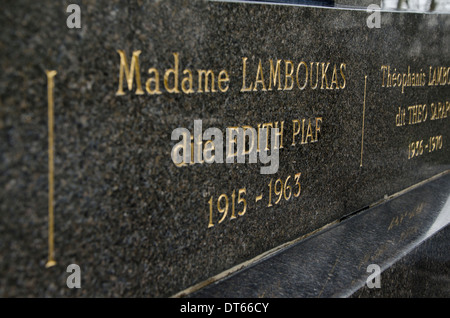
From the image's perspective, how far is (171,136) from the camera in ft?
6.96

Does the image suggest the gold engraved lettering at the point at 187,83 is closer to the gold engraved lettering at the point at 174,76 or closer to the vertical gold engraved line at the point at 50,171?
the gold engraved lettering at the point at 174,76

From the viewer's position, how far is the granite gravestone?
161cm

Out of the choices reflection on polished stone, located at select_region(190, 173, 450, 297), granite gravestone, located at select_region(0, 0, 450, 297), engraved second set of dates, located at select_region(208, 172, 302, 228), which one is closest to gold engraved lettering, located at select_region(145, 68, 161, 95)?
granite gravestone, located at select_region(0, 0, 450, 297)

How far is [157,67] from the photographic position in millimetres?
2020

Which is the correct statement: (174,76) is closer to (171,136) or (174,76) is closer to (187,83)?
(187,83)

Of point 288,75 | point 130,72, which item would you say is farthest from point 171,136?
point 288,75

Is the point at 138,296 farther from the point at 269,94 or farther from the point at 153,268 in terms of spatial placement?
the point at 269,94

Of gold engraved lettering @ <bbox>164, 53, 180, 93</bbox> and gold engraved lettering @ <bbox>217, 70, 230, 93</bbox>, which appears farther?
gold engraved lettering @ <bbox>217, 70, 230, 93</bbox>

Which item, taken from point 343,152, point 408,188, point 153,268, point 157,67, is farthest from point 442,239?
point 157,67

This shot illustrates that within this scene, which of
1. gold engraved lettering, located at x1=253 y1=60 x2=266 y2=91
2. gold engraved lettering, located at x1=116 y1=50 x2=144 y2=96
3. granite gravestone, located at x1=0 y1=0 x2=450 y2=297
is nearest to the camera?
granite gravestone, located at x1=0 y1=0 x2=450 y2=297

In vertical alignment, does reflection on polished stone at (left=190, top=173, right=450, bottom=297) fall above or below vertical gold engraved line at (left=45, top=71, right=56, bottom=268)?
below

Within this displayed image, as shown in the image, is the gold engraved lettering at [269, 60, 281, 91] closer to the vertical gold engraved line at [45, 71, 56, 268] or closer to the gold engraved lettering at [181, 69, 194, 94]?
the gold engraved lettering at [181, 69, 194, 94]

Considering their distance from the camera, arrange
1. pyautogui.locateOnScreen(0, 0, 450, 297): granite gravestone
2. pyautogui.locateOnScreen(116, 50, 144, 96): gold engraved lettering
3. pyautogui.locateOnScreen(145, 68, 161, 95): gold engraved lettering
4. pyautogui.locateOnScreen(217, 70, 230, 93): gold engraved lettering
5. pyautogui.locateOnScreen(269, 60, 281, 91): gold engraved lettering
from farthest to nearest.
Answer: pyautogui.locateOnScreen(269, 60, 281, 91): gold engraved lettering < pyautogui.locateOnScreen(217, 70, 230, 93): gold engraved lettering < pyautogui.locateOnScreen(145, 68, 161, 95): gold engraved lettering < pyautogui.locateOnScreen(116, 50, 144, 96): gold engraved lettering < pyautogui.locateOnScreen(0, 0, 450, 297): granite gravestone
